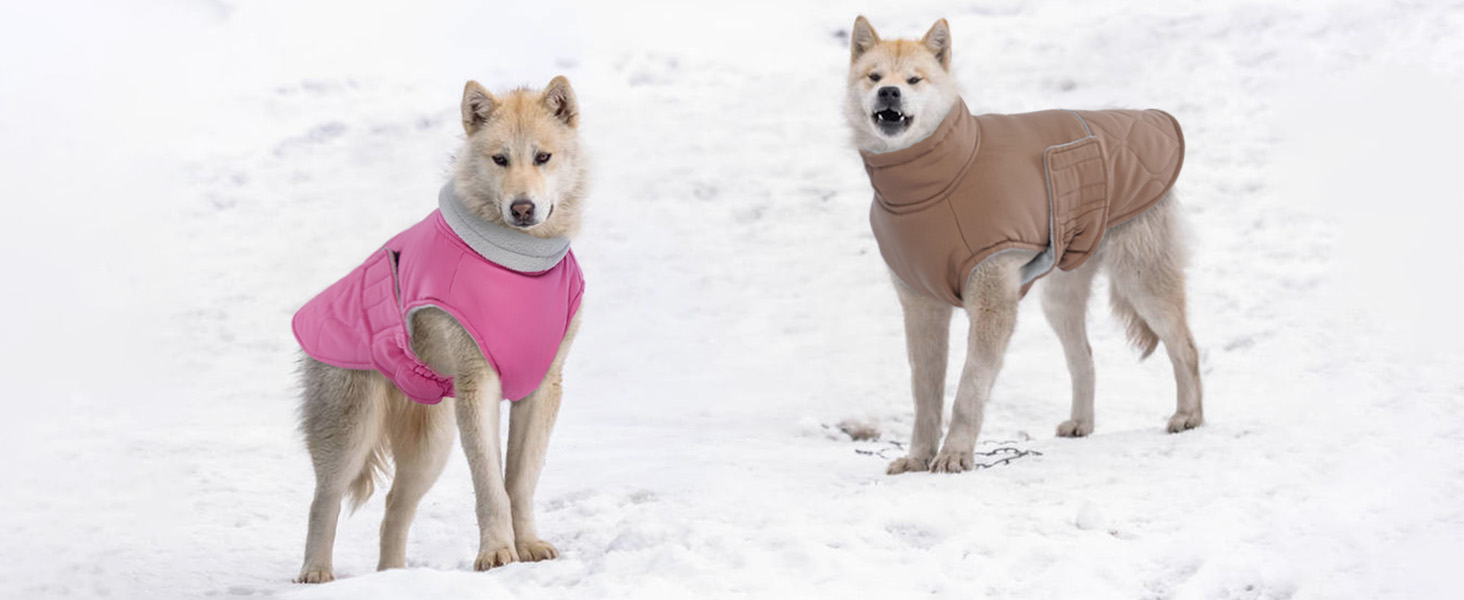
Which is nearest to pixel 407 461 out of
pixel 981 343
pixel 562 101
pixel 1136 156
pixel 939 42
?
pixel 562 101

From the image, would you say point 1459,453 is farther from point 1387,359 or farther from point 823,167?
point 823,167

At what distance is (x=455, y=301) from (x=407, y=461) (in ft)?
3.35

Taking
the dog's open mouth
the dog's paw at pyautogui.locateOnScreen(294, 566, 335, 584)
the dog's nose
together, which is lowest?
the dog's paw at pyautogui.locateOnScreen(294, 566, 335, 584)

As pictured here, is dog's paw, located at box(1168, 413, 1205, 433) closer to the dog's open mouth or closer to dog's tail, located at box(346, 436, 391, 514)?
the dog's open mouth

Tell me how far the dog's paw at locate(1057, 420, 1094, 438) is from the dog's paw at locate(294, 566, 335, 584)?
11.4 feet

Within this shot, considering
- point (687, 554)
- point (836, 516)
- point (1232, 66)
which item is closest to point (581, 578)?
point (687, 554)

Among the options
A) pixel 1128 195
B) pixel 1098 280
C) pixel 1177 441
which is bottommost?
pixel 1177 441

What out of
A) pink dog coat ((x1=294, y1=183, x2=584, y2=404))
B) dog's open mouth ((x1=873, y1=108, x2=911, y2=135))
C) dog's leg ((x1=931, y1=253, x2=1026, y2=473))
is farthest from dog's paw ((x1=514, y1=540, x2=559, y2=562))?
dog's open mouth ((x1=873, y1=108, x2=911, y2=135))

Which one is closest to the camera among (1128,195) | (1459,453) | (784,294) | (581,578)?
(581,578)

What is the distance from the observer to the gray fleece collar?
163 inches

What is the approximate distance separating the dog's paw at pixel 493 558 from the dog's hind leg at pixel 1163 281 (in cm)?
331

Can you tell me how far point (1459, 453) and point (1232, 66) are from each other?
5882 mm

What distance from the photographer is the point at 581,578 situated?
3.89 meters

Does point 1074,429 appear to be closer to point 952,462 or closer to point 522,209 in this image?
point 952,462
